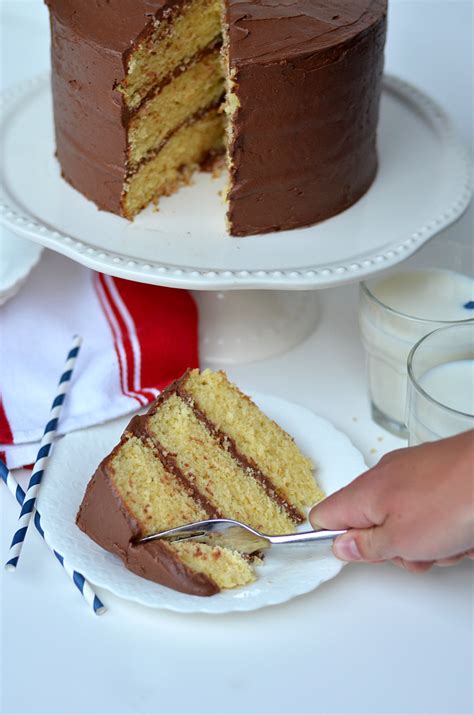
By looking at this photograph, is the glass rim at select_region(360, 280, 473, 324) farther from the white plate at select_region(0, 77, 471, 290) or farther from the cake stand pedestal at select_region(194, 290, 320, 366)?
the cake stand pedestal at select_region(194, 290, 320, 366)

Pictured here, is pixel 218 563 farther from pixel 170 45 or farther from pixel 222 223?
pixel 170 45

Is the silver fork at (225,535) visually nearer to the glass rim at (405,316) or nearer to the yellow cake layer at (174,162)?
the glass rim at (405,316)

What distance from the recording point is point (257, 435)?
1.79 metres

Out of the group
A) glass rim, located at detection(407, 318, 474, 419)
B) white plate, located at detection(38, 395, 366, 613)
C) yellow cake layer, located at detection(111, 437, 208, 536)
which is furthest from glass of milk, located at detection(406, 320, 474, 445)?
yellow cake layer, located at detection(111, 437, 208, 536)

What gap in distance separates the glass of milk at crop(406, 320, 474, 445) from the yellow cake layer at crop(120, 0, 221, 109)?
0.72 metres

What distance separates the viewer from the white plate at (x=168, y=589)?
1527mm

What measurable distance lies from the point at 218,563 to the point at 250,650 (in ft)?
0.46

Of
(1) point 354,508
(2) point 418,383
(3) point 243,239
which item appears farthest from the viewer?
(3) point 243,239

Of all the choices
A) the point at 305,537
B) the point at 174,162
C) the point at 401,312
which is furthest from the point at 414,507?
the point at 174,162

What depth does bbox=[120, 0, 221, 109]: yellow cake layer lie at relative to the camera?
1874 mm

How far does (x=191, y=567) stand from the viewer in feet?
5.09

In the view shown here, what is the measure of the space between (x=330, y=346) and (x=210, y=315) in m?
0.27

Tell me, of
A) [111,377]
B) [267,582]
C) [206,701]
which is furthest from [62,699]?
[111,377]

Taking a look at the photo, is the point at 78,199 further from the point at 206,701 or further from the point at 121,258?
the point at 206,701
